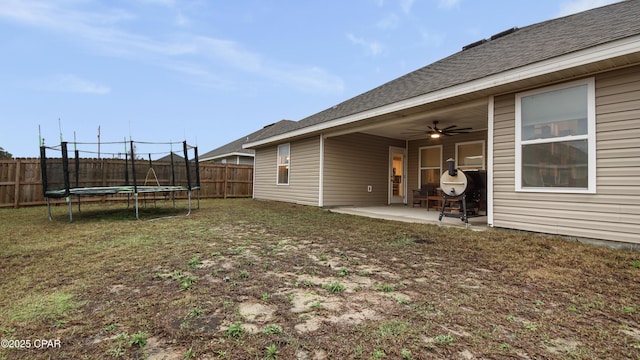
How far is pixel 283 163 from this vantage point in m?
10.3

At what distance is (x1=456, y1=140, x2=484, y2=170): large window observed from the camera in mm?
7887

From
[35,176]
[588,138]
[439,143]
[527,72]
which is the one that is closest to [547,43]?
[527,72]

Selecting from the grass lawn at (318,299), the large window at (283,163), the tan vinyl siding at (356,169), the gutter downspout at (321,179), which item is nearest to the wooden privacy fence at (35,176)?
the large window at (283,163)

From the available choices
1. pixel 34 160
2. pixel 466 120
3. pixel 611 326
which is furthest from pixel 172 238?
pixel 34 160

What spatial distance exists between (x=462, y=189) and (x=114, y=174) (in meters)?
9.96

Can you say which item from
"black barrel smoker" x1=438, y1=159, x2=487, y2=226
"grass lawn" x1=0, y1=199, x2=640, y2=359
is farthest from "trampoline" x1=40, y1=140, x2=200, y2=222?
"black barrel smoker" x1=438, y1=159, x2=487, y2=226

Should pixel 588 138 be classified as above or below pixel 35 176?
above

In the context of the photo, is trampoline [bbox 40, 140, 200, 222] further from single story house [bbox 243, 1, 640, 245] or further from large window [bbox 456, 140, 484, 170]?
large window [bbox 456, 140, 484, 170]

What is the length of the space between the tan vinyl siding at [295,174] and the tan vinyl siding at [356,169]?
1.34ft

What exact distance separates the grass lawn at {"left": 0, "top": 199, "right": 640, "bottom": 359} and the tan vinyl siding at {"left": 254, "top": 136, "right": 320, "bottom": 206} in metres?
4.75

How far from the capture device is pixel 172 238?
4145 millimetres

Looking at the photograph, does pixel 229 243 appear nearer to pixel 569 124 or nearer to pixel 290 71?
pixel 569 124

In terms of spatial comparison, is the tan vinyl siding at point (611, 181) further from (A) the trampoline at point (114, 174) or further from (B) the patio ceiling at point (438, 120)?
(A) the trampoline at point (114, 174)

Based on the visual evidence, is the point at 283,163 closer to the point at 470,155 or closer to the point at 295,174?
the point at 295,174
